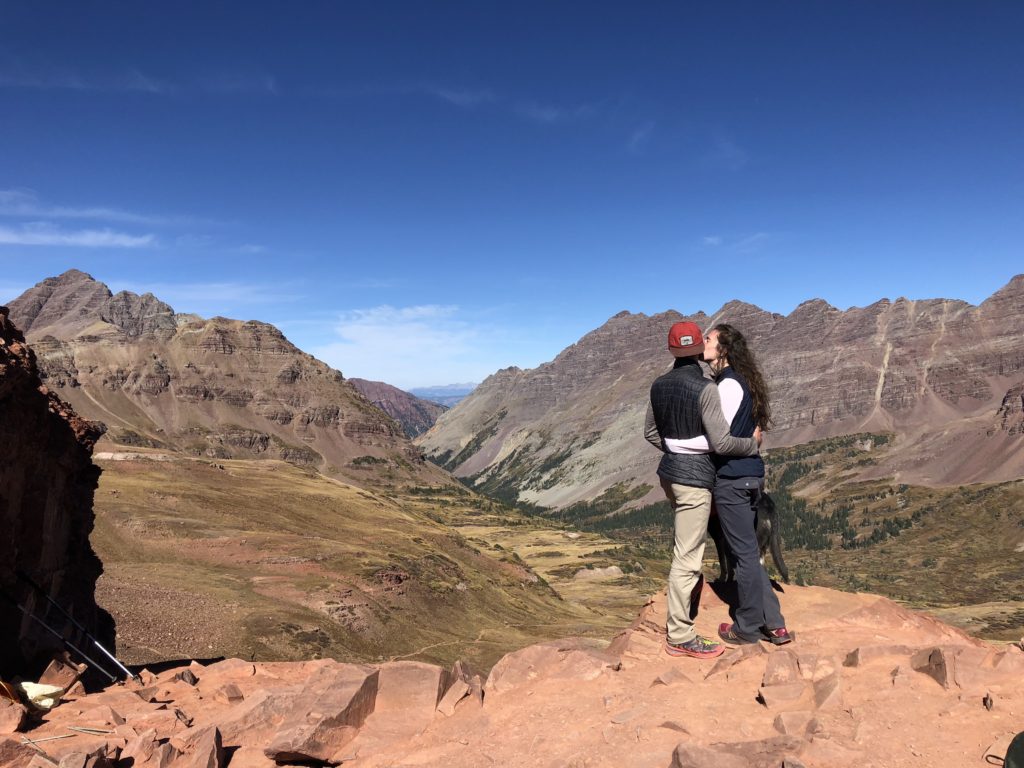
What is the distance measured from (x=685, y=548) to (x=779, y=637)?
221cm

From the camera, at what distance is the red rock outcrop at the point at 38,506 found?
1526cm

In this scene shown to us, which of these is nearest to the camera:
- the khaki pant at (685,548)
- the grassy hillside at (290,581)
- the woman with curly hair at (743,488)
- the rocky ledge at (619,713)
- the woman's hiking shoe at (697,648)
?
the rocky ledge at (619,713)

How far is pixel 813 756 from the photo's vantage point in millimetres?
6801

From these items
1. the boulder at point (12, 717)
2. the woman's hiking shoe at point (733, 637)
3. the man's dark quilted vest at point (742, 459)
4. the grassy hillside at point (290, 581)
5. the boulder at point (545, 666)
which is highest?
the man's dark quilted vest at point (742, 459)

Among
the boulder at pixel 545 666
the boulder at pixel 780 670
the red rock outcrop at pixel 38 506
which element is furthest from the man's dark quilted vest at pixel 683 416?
the red rock outcrop at pixel 38 506

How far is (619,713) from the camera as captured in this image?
335 inches

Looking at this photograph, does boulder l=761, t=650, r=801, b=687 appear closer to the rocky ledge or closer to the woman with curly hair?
the rocky ledge

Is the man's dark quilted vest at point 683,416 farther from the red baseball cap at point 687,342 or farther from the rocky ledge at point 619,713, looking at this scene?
the rocky ledge at point 619,713

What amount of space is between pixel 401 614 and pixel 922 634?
4580 cm

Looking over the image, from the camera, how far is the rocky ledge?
7.26 m

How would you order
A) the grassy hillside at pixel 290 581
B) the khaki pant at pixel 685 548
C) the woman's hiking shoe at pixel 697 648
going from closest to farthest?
the khaki pant at pixel 685 548, the woman's hiking shoe at pixel 697 648, the grassy hillside at pixel 290 581

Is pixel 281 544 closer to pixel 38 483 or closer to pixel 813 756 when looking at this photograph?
pixel 38 483

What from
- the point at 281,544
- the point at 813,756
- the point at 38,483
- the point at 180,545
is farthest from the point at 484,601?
the point at 813,756

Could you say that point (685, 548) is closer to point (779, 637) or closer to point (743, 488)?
point (743, 488)
